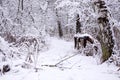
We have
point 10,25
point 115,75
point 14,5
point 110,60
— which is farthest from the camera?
point 14,5

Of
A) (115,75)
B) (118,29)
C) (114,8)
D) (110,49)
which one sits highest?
(114,8)

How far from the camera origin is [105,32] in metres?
6.76

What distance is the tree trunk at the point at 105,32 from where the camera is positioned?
265 inches

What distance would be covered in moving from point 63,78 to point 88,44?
14.8ft

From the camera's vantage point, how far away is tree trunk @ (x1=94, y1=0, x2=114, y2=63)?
22.1ft

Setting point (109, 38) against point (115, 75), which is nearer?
point (115, 75)

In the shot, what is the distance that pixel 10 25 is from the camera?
1291 cm

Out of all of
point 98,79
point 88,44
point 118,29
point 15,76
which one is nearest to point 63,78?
point 98,79

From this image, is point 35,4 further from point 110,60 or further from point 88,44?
point 110,60

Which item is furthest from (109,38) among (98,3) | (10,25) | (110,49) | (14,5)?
(14,5)

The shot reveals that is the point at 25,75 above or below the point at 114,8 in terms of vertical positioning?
below

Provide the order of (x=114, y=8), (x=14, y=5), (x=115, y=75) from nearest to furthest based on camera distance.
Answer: (x=115, y=75)
(x=114, y=8)
(x=14, y=5)

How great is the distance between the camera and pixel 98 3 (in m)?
6.82

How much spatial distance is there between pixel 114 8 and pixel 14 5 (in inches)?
407
